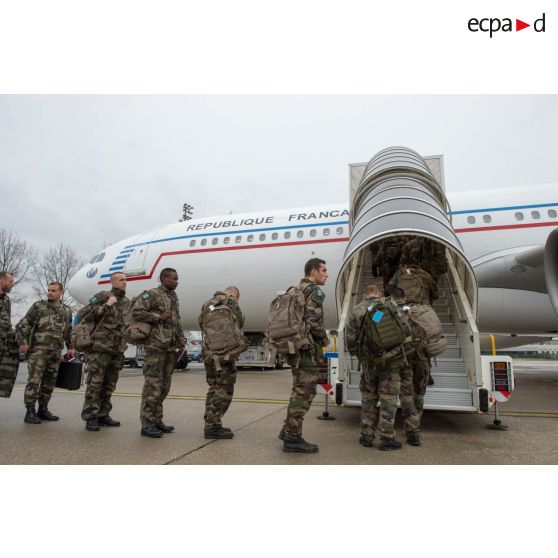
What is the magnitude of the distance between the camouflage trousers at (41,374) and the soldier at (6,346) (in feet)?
0.59

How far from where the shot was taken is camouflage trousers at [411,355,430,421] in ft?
13.5

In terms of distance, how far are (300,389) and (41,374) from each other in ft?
11.0

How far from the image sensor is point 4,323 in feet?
15.4

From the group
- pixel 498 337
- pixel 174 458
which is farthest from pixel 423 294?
pixel 498 337

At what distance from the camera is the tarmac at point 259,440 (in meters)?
3.36

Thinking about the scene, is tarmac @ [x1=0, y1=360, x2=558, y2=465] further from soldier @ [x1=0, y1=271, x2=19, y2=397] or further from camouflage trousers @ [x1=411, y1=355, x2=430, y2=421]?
soldier @ [x1=0, y1=271, x2=19, y2=397]

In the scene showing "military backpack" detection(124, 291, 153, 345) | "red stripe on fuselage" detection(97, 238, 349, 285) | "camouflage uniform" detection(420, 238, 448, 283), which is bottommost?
"military backpack" detection(124, 291, 153, 345)

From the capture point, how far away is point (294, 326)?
3543mm

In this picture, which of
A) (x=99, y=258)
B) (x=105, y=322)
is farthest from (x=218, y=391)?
(x=99, y=258)

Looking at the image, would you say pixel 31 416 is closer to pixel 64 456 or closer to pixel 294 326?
pixel 64 456

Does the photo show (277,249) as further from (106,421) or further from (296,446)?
(296,446)

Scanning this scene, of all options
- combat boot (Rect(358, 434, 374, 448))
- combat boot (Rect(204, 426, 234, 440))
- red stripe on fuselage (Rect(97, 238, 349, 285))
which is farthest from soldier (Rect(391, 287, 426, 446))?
red stripe on fuselage (Rect(97, 238, 349, 285))

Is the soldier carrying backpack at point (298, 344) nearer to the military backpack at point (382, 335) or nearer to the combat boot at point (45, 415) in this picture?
the military backpack at point (382, 335)

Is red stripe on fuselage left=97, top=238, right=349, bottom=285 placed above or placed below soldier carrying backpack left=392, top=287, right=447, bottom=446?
above
